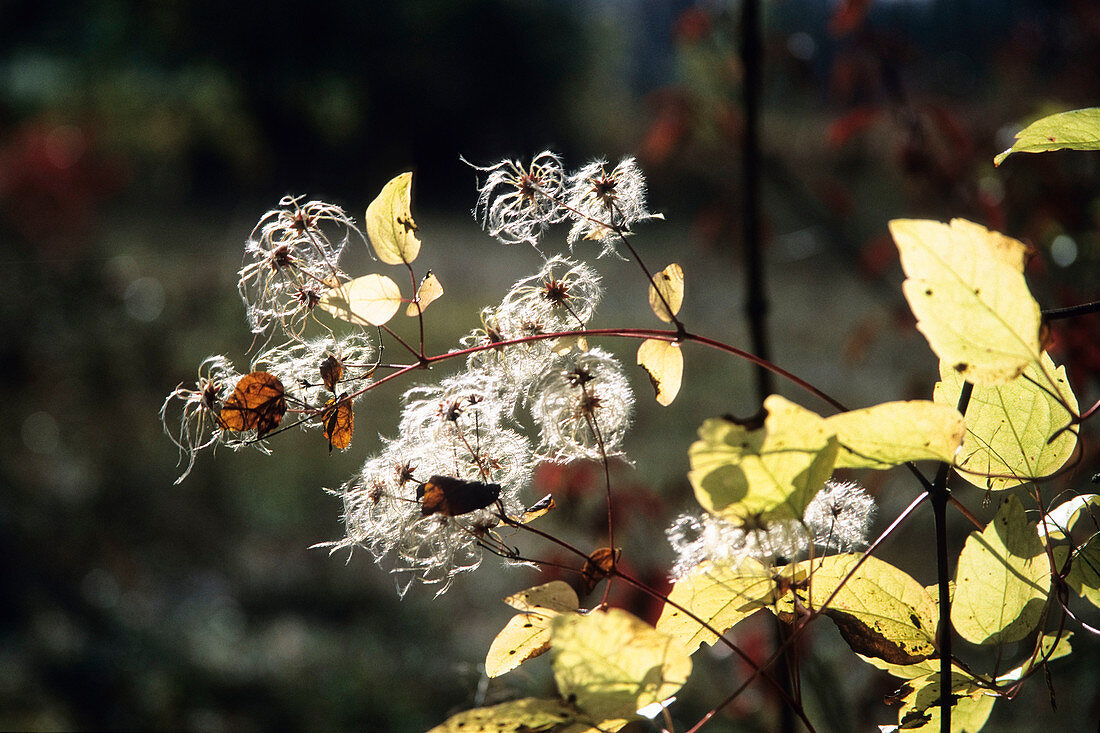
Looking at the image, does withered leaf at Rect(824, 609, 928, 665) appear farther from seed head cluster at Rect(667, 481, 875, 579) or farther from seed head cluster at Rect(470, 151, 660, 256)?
seed head cluster at Rect(470, 151, 660, 256)

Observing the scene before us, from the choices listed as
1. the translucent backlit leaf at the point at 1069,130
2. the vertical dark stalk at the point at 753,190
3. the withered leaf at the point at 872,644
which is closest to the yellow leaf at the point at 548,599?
the withered leaf at the point at 872,644

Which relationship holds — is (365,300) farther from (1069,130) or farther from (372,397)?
(372,397)

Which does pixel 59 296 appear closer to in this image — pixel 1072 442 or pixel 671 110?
pixel 671 110

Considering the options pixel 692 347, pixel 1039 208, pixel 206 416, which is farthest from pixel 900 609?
pixel 692 347

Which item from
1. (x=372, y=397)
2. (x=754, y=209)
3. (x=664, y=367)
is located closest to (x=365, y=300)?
(x=664, y=367)

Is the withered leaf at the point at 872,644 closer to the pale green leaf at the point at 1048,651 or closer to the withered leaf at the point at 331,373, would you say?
the pale green leaf at the point at 1048,651

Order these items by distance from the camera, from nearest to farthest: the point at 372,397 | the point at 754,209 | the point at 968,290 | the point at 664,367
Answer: the point at 968,290, the point at 664,367, the point at 754,209, the point at 372,397
